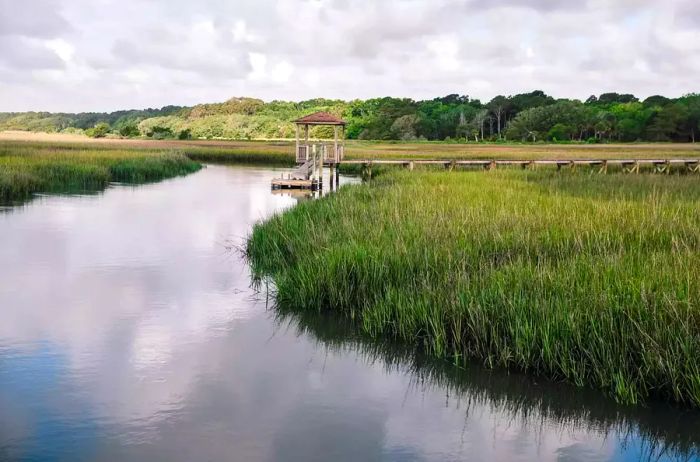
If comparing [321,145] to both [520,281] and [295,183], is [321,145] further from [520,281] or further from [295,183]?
[520,281]

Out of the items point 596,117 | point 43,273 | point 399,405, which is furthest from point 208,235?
point 596,117

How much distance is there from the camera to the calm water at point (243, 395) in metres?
5.77

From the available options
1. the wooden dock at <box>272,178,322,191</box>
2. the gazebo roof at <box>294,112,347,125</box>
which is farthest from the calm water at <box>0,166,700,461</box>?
the gazebo roof at <box>294,112,347,125</box>

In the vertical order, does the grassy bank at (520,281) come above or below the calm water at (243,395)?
above

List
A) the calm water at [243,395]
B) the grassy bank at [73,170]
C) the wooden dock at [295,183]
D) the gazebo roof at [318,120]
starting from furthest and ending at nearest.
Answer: the gazebo roof at [318,120]
the wooden dock at [295,183]
the grassy bank at [73,170]
the calm water at [243,395]

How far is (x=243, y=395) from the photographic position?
22.4 ft

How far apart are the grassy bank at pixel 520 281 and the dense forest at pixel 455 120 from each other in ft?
250

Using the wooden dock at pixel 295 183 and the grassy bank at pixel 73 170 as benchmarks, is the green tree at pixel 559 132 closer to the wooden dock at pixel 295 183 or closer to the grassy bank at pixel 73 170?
the grassy bank at pixel 73 170

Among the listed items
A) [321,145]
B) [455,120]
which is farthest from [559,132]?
[321,145]

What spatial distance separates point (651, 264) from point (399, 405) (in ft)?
13.3

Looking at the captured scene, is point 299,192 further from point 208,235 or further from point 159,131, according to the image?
point 159,131

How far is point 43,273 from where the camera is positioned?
480 inches

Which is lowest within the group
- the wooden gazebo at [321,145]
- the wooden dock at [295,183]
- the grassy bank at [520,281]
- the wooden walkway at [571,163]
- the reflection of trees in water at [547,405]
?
the reflection of trees in water at [547,405]

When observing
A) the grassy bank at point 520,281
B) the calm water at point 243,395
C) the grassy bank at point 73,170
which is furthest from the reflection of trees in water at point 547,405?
the grassy bank at point 73,170
